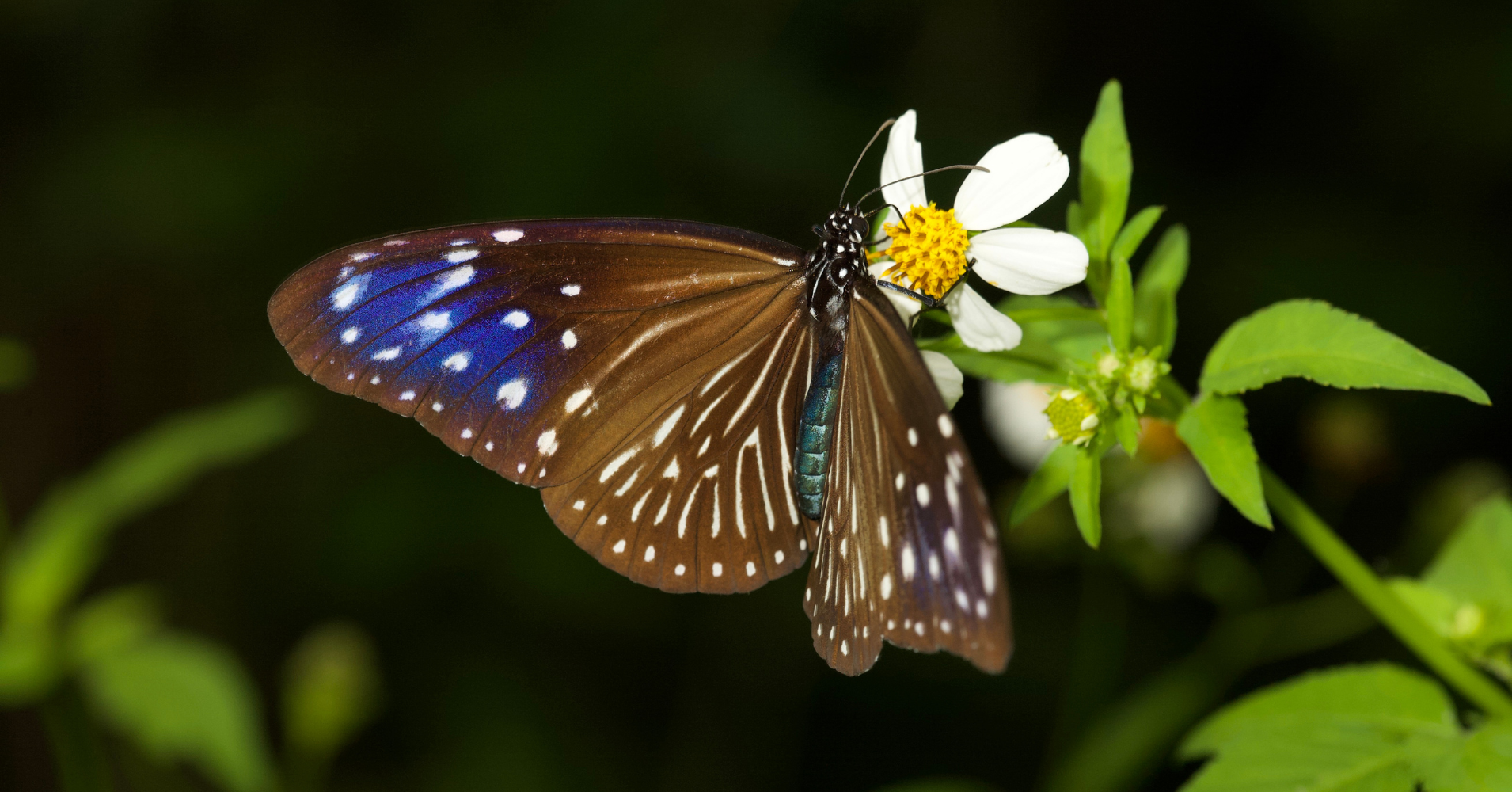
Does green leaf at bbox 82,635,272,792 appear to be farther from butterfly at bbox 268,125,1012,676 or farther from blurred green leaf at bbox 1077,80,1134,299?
blurred green leaf at bbox 1077,80,1134,299

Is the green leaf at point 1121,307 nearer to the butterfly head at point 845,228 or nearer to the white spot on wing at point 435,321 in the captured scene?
the butterfly head at point 845,228

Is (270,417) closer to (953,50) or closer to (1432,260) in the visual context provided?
(953,50)

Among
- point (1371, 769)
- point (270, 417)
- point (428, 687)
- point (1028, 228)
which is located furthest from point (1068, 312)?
point (428, 687)

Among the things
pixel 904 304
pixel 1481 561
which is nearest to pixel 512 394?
pixel 904 304

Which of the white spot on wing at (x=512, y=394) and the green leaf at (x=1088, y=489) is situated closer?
the green leaf at (x=1088, y=489)

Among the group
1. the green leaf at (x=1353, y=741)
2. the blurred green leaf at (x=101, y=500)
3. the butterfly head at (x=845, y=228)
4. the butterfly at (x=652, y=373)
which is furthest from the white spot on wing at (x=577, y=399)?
the blurred green leaf at (x=101, y=500)

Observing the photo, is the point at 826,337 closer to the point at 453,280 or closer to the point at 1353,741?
the point at 453,280
